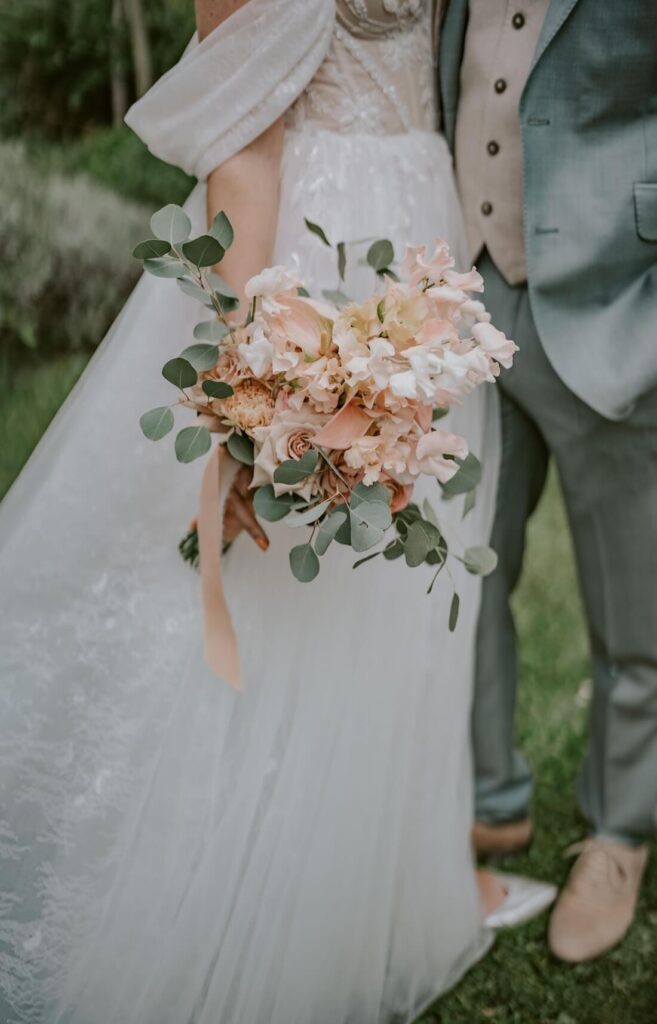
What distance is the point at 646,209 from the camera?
1.76m

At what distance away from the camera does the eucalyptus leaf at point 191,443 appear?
141cm

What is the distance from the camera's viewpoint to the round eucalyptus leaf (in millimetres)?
1372

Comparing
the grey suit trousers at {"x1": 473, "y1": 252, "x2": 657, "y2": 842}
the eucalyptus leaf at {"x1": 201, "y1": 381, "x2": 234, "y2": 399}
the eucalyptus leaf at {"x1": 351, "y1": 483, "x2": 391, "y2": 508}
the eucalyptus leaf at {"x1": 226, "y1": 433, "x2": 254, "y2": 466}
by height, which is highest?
the eucalyptus leaf at {"x1": 201, "y1": 381, "x2": 234, "y2": 399}

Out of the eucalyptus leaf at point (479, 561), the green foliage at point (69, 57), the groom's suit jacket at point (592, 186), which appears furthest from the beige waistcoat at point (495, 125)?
the green foliage at point (69, 57)

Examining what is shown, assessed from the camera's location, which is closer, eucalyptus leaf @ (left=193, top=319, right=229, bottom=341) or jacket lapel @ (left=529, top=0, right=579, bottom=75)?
eucalyptus leaf @ (left=193, top=319, right=229, bottom=341)

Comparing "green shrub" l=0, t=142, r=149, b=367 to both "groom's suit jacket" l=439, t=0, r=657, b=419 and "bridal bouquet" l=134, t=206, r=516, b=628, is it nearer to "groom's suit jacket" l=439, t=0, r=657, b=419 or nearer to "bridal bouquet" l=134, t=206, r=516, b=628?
"groom's suit jacket" l=439, t=0, r=657, b=419

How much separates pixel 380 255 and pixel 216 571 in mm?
536

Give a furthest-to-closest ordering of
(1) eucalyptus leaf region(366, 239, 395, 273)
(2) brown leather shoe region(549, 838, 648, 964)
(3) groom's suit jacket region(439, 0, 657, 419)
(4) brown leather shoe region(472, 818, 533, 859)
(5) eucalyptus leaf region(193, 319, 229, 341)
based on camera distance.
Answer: (4) brown leather shoe region(472, 818, 533, 859) → (2) brown leather shoe region(549, 838, 648, 964) → (3) groom's suit jacket region(439, 0, 657, 419) → (1) eucalyptus leaf region(366, 239, 395, 273) → (5) eucalyptus leaf region(193, 319, 229, 341)

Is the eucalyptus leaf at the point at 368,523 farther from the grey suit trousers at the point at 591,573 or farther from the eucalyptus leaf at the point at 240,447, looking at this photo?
the grey suit trousers at the point at 591,573

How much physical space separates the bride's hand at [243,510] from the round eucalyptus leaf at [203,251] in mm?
321

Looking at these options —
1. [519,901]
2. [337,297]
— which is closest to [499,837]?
[519,901]

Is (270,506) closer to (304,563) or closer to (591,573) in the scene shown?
(304,563)

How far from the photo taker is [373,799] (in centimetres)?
175

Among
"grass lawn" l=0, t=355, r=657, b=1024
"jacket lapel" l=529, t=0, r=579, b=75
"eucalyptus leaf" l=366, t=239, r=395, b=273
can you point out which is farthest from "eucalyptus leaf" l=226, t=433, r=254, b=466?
"grass lawn" l=0, t=355, r=657, b=1024
